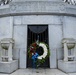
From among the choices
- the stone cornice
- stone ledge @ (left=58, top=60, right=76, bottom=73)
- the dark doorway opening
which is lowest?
stone ledge @ (left=58, top=60, right=76, bottom=73)

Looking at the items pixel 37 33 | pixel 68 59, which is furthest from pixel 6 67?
pixel 68 59

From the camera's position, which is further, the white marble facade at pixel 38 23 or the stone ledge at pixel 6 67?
the white marble facade at pixel 38 23

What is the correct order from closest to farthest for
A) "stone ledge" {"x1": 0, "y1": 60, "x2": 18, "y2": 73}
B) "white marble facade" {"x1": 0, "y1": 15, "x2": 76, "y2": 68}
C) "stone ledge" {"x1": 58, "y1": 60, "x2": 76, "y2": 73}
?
1. "stone ledge" {"x1": 0, "y1": 60, "x2": 18, "y2": 73}
2. "stone ledge" {"x1": 58, "y1": 60, "x2": 76, "y2": 73}
3. "white marble facade" {"x1": 0, "y1": 15, "x2": 76, "y2": 68}

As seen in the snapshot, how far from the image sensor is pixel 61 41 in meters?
11.2

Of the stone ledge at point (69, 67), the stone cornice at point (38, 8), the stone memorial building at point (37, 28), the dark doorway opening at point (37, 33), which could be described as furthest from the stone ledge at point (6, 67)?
the stone cornice at point (38, 8)

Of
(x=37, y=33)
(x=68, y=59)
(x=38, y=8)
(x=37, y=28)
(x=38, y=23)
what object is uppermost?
(x=38, y=8)

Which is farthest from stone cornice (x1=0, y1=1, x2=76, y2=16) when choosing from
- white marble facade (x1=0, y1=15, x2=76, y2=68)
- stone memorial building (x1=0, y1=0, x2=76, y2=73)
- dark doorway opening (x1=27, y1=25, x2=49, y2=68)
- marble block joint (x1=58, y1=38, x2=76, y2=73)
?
→ marble block joint (x1=58, y1=38, x2=76, y2=73)

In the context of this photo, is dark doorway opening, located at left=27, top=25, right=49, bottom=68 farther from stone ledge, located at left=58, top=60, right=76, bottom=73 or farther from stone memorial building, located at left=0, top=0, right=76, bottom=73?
stone ledge, located at left=58, top=60, right=76, bottom=73

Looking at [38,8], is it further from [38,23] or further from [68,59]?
[68,59]

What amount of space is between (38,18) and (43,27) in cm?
75

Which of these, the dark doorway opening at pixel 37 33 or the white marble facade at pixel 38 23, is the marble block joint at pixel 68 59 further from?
the dark doorway opening at pixel 37 33

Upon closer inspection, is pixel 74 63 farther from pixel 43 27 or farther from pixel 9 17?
pixel 9 17

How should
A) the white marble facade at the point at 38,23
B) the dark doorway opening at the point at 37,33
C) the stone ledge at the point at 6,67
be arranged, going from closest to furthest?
the stone ledge at the point at 6,67, the white marble facade at the point at 38,23, the dark doorway opening at the point at 37,33

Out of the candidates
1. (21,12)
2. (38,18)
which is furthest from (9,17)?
(38,18)
